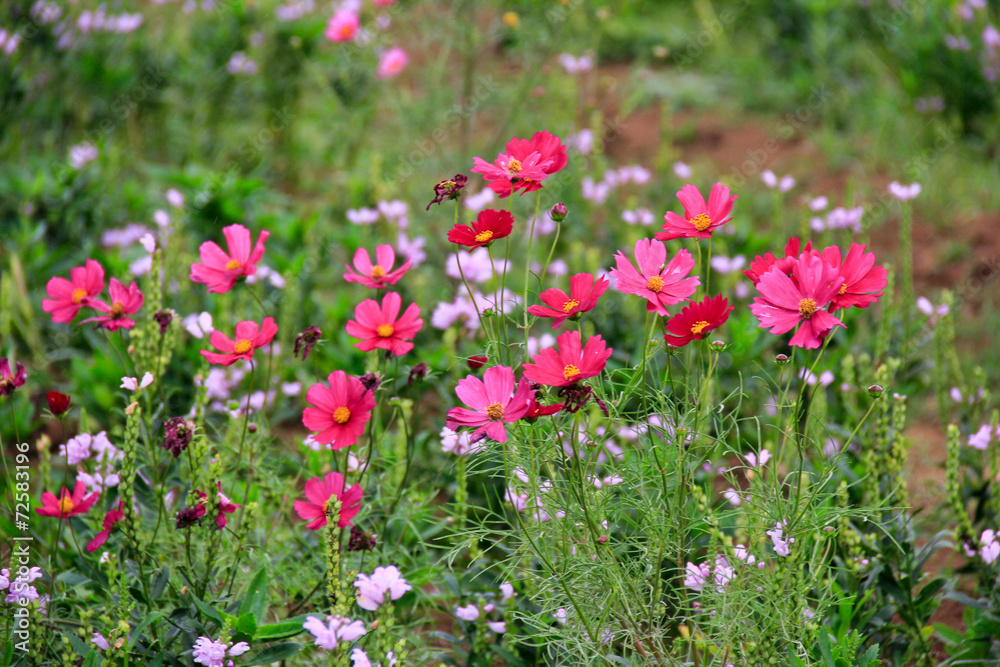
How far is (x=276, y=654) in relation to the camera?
51.7 inches

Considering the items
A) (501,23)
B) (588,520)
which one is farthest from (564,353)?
(501,23)

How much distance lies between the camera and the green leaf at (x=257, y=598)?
1.35 meters

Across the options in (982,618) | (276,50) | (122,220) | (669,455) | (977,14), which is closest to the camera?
(669,455)

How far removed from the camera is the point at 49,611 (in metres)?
1.39

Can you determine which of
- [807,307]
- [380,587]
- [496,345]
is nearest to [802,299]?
[807,307]

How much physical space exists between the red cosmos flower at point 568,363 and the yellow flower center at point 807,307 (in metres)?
0.27

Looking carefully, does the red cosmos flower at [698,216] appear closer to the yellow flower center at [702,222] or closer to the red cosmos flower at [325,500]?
the yellow flower center at [702,222]

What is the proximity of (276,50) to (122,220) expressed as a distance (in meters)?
1.37

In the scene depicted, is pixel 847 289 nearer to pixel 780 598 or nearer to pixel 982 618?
pixel 780 598

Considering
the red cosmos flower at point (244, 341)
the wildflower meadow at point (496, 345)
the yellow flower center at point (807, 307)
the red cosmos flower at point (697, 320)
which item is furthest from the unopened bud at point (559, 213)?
the red cosmos flower at point (244, 341)

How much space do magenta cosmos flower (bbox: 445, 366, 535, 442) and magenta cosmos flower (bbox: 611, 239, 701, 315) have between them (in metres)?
0.21

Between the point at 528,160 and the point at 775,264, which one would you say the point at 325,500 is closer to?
the point at 528,160

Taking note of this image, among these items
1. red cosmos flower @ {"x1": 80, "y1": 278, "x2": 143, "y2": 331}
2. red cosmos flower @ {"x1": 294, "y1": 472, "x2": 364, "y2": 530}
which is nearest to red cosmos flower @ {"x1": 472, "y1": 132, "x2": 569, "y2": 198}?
red cosmos flower @ {"x1": 294, "y1": 472, "x2": 364, "y2": 530}

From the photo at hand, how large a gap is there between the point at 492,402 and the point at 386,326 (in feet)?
0.85
